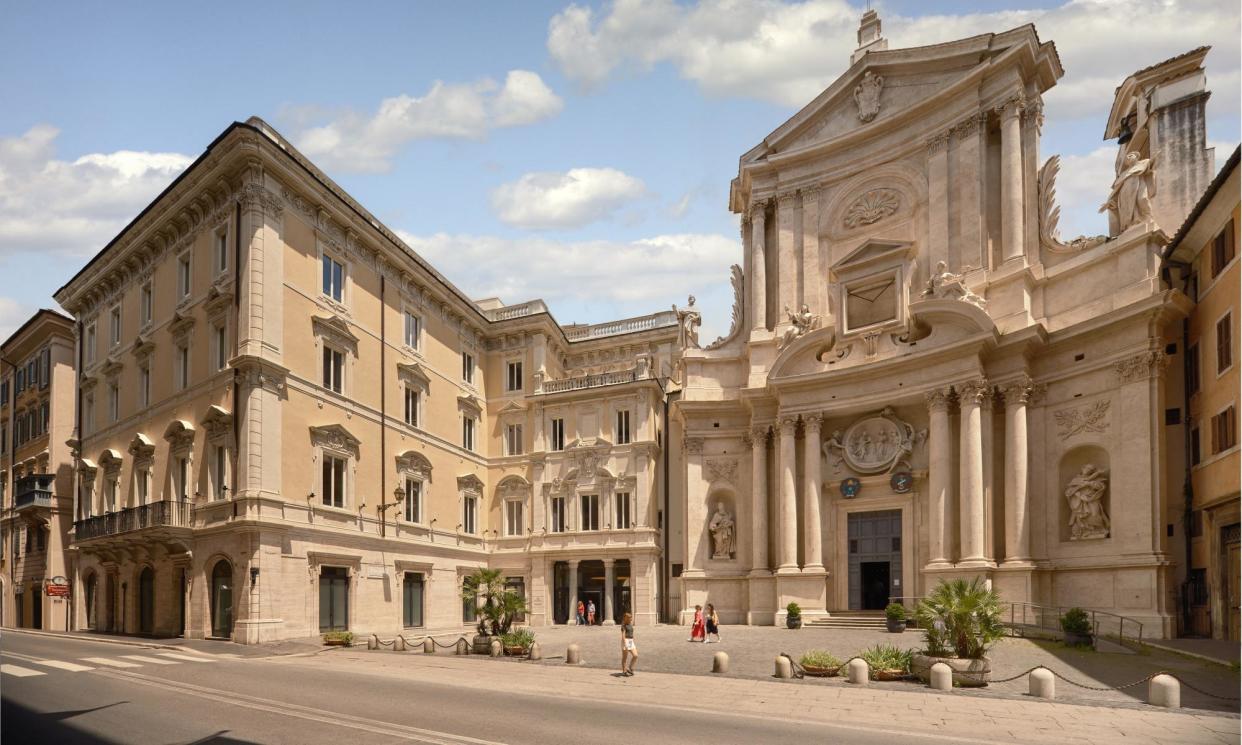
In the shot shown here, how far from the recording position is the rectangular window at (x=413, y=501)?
4453 centimetres

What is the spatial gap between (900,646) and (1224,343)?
1391cm

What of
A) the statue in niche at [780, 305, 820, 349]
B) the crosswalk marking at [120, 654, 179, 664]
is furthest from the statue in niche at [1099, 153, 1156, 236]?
the crosswalk marking at [120, 654, 179, 664]

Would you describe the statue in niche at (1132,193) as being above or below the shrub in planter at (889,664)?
above

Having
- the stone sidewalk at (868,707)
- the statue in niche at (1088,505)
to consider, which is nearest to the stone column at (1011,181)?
the statue in niche at (1088,505)

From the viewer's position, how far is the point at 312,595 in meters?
Answer: 35.9

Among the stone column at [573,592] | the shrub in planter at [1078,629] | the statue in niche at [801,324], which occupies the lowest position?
the stone column at [573,592]

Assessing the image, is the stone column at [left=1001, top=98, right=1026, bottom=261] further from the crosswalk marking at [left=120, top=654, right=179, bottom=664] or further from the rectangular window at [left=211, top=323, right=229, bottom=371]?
the crosswalk marking at [left=120, top=654, right=179, bottom=664]

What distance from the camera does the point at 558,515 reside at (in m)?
52.0

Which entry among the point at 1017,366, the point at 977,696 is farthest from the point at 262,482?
the point at 1017,366

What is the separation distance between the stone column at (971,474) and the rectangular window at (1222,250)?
9.54 metres

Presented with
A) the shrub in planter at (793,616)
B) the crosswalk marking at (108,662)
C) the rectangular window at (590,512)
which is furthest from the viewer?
the rectangular window at (590,512)

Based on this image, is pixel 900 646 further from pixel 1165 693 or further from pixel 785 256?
pixel 785 256

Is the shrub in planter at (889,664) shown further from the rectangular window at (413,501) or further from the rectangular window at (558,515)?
the rectangular window at (558,515)

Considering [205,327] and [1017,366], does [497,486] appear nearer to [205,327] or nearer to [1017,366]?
[205,327]
